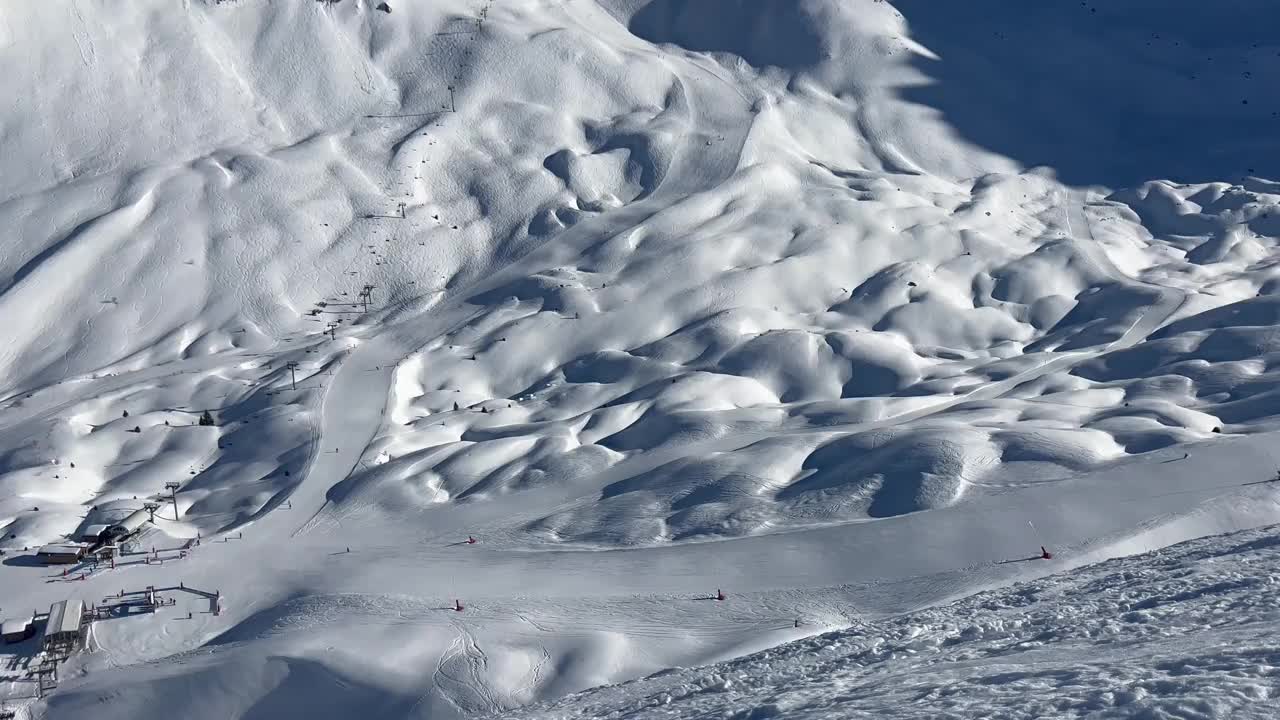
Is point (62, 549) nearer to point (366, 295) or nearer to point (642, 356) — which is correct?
point (366, 295)

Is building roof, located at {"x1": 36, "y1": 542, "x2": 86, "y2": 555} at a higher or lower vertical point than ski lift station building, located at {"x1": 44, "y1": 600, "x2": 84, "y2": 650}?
lower

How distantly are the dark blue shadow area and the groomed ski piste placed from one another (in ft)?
1.62

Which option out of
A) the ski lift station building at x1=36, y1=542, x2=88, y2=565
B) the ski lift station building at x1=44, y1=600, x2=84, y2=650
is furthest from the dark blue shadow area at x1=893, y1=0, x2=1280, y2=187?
the ski lift station building at x1=44, y1=600, x2=84, y2=650

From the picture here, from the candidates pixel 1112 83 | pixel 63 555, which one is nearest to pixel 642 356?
pixel 63 555

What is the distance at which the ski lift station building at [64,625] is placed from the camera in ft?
193

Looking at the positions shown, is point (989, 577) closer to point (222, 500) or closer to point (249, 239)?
point (222, 500)

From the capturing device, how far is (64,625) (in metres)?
59.5

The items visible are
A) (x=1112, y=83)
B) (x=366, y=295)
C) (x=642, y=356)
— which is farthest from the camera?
(x=1112, y=83)

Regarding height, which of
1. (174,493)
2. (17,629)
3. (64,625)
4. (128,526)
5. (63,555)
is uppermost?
(64,625)

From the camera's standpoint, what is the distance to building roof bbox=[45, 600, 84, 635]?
59312mm

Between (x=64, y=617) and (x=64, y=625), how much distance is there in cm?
79

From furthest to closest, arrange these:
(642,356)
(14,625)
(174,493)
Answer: (642,356) < (174,493) < (14,625)

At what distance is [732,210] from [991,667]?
71.1 metres

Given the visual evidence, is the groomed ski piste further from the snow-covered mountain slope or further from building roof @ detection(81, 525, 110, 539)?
building roof @ detection(81, 525, 110, 539)
